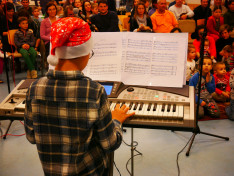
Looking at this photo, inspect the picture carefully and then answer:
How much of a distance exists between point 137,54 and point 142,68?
108 mm

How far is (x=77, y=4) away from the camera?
7195mm

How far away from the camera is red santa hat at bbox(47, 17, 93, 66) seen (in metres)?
1.26

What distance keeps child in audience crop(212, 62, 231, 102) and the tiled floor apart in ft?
2.62

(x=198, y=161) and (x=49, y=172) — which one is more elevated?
(x=49, y=172)

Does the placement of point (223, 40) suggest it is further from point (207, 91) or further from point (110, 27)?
point (207, 91)

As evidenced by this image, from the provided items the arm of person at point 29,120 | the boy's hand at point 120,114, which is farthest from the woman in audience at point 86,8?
the arm of person at point 29,120

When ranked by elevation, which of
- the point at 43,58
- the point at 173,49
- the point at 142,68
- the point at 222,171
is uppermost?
the point at 173,49

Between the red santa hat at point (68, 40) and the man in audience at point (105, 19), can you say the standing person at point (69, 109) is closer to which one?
the red santa hat at point (68, 40)

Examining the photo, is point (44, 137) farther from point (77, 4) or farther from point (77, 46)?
point (77, 4)

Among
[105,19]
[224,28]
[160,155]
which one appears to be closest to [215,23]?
[224,28]

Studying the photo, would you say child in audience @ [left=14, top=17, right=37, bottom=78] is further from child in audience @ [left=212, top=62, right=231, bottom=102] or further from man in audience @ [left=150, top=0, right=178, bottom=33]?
child in audience @ [left=212, top=62, right=231, bottom=102]

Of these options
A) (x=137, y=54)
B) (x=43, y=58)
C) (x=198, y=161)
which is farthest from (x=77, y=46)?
(x=43, y=58)

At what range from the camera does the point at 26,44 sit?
554cm

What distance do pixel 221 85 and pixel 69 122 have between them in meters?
3.51
